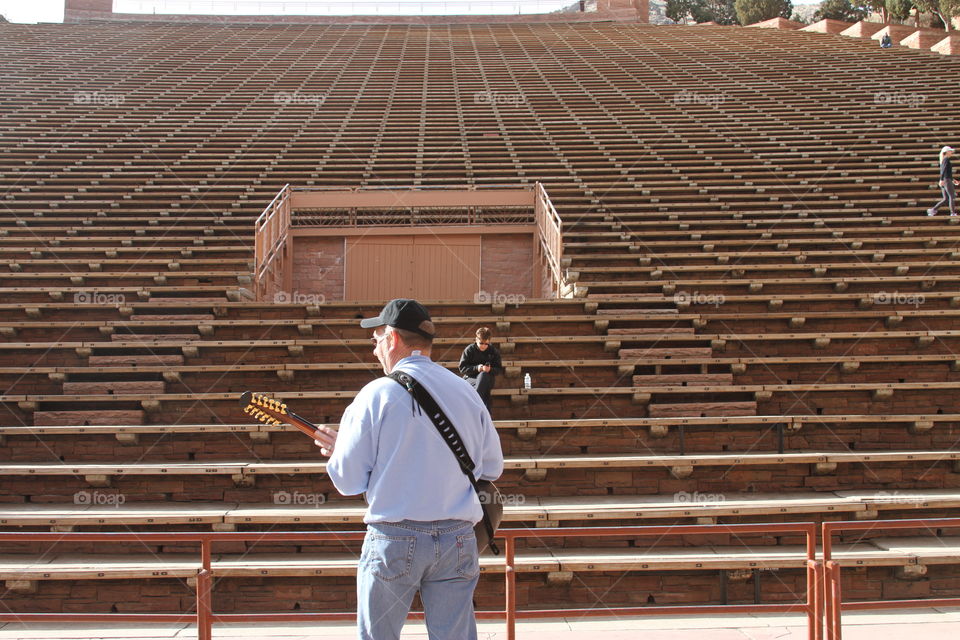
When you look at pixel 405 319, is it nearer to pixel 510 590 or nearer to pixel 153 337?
pixel 510 590

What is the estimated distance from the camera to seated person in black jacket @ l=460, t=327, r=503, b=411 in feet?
20.4

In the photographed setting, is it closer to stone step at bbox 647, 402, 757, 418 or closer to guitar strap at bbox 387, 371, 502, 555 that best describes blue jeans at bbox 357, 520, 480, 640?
guitar strap at bbox 387, 371, 502, 555

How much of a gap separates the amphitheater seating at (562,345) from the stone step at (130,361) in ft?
0.08

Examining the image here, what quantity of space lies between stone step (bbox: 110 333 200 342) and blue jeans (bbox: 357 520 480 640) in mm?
5733

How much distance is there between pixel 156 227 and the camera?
11.2 meters

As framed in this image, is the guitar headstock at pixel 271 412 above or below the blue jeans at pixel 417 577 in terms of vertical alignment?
above

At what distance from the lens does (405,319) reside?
8.65ft

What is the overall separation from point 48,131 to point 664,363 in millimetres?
14650

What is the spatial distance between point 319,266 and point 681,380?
666 centimetres

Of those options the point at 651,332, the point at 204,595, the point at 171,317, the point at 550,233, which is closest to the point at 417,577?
the point at 204,595

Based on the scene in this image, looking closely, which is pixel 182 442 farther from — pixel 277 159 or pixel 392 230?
pixel 277 159

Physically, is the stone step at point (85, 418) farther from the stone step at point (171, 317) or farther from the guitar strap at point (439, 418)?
the guitar strap at point (439, 418)

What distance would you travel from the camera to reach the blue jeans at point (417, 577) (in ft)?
7.96

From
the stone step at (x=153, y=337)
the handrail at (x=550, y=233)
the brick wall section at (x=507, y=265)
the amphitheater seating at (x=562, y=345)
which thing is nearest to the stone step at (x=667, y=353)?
the amphitheater seating at (x=562, y=345)
